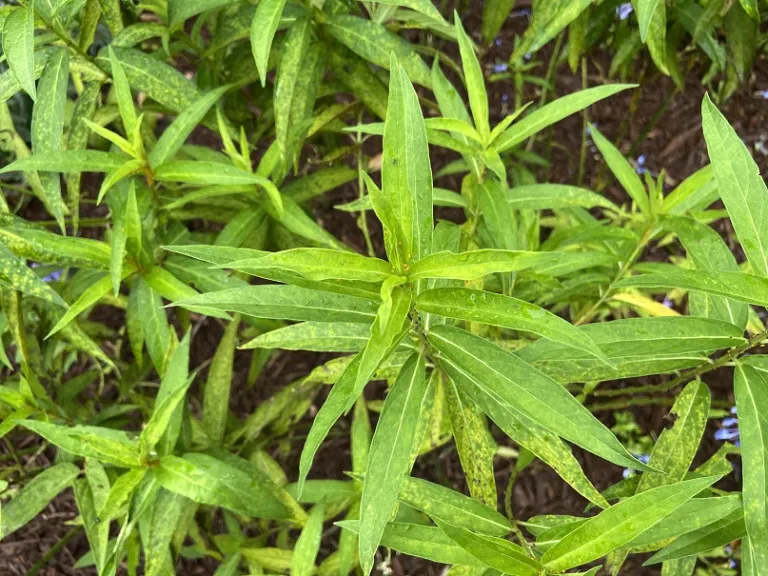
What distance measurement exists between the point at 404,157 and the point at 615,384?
7.37 ft

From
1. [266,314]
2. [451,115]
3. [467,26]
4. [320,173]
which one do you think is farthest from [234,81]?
[467,26]

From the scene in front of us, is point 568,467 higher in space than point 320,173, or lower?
lower

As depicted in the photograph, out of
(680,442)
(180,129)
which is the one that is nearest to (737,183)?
(680,442)

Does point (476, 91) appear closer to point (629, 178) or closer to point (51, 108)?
point (629, 178)

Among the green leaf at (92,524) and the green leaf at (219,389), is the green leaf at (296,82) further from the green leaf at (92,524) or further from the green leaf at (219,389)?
the green leaf at (92,524)

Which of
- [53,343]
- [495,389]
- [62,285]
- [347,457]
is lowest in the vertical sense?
[347,457]

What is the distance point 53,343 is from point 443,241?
143 cm

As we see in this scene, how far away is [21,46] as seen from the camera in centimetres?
135

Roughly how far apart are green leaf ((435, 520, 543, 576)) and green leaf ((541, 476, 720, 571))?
33 millimetres

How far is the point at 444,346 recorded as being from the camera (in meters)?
1.24

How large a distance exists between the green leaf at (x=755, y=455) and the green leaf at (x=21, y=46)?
1.51 meters

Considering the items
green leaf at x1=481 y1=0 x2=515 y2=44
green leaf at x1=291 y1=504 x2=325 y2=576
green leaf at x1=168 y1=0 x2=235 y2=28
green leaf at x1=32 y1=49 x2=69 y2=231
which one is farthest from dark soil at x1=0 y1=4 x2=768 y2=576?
green leaf at x1=168 y1=0 x2=235 y2=28

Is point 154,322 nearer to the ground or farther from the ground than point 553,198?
nearer to the ground

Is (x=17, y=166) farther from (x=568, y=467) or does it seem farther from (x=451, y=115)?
(x=568, y=467)
